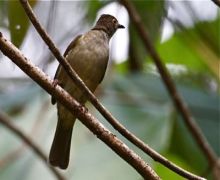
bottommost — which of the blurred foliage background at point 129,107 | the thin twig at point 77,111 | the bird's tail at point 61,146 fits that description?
the blurred foliage background at point 129,107

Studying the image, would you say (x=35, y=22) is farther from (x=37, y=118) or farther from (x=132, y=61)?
(x=132, y=61)

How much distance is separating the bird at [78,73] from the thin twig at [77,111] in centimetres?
97

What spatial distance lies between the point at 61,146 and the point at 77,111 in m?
1.15

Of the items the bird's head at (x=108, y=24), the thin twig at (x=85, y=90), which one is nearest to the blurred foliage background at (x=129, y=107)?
the bird's head at (x=108, y=24)

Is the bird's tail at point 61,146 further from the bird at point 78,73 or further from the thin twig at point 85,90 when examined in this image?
the thin twig at point 85,90

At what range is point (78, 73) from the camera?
3.35m

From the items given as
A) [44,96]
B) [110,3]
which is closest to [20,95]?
[44,96]

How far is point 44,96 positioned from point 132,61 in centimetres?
72

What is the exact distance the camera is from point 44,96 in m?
4.61

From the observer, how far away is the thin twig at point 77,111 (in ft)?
7.02

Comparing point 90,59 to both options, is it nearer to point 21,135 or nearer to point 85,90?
point 21,135


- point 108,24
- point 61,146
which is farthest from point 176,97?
point 61,146

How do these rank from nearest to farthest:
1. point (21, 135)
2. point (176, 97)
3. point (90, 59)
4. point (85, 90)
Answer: point (85, 90) < point (21, 135) < point (90, 59) < point (176, 97)

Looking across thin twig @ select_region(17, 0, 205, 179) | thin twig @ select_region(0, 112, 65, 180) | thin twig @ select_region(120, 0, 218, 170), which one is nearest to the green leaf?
thin twig @ select_region(17, 0, 205, 179)
